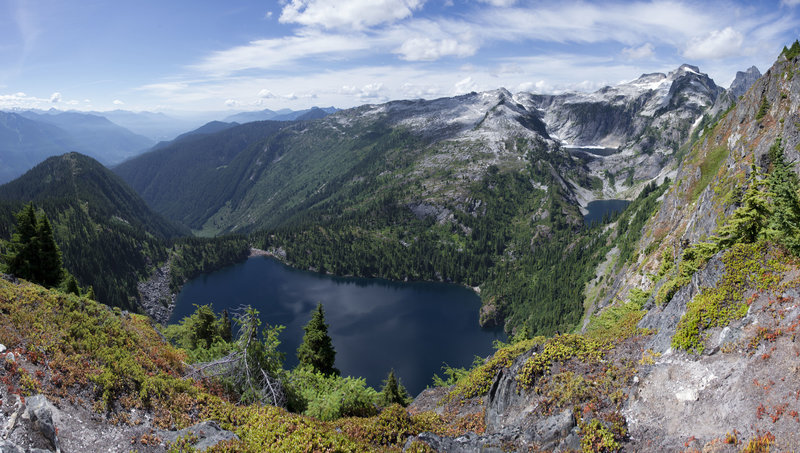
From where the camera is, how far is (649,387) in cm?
1700

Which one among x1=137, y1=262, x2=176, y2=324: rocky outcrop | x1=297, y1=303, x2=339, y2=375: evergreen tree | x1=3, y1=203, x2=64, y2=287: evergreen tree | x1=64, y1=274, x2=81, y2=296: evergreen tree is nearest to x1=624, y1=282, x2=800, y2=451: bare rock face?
x1=297, y1=303, x2=339, y2=375: evergreen tree

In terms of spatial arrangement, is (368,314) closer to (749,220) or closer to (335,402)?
(335,402)

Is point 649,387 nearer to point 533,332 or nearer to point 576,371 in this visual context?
point 576,371

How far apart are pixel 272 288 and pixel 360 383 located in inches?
5963

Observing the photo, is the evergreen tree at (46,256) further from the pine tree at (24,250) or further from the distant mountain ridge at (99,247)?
the distant mountain ridge at (99,247)

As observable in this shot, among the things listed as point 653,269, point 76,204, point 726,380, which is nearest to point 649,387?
point 726,380

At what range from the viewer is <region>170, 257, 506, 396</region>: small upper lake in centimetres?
10841

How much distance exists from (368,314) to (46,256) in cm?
10680

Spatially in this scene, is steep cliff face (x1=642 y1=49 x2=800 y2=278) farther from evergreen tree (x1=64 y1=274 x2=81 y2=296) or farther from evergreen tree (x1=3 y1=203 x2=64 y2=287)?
evergreen tree (x1=3 y1=203 x2=64 y2=287)

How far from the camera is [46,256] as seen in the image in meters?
42.5

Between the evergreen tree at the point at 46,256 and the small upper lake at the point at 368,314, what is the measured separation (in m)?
68.6

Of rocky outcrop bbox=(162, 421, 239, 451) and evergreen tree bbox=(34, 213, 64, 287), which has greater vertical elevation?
evergreen tree bbox=(34, 213, 64, 287)

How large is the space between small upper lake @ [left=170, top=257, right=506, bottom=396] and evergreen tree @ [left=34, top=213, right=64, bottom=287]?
68.6 m

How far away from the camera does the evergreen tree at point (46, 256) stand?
41594mm
